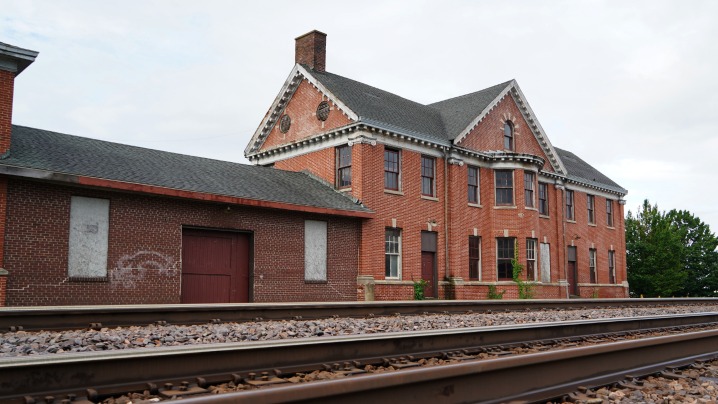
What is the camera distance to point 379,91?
2834 cm

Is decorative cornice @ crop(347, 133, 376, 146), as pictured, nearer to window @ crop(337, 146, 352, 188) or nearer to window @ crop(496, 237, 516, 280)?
window @ crop(337, 146, 352, 188)

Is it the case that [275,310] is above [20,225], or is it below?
below

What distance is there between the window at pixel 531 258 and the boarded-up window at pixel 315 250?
1093 cm

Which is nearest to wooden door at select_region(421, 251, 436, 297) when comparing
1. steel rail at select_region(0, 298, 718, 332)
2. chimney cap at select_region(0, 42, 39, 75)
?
steel rail at select_region(0, 298, 718, 332)

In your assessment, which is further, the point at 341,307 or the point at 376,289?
the point at 376,289

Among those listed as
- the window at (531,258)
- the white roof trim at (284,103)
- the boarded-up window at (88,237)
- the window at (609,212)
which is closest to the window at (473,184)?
the window at (531,258)

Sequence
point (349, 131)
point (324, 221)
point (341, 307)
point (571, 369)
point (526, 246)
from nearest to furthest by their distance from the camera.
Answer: point (571, 369)
point (341, 307)
point (324, 221)
point (349, 131)
point (526, 246)

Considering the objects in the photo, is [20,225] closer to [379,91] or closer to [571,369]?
[571,369]

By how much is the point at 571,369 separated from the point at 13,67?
49.2ft

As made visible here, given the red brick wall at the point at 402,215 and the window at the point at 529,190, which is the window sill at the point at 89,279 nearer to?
the red brick wall at the point at 402,215

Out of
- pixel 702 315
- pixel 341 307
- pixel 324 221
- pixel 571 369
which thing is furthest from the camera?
pixel 324 221

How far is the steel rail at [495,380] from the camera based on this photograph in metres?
3.80

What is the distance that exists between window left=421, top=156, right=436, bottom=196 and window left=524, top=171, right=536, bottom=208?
17.4 feet

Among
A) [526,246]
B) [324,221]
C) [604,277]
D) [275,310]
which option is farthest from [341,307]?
[604,277]
